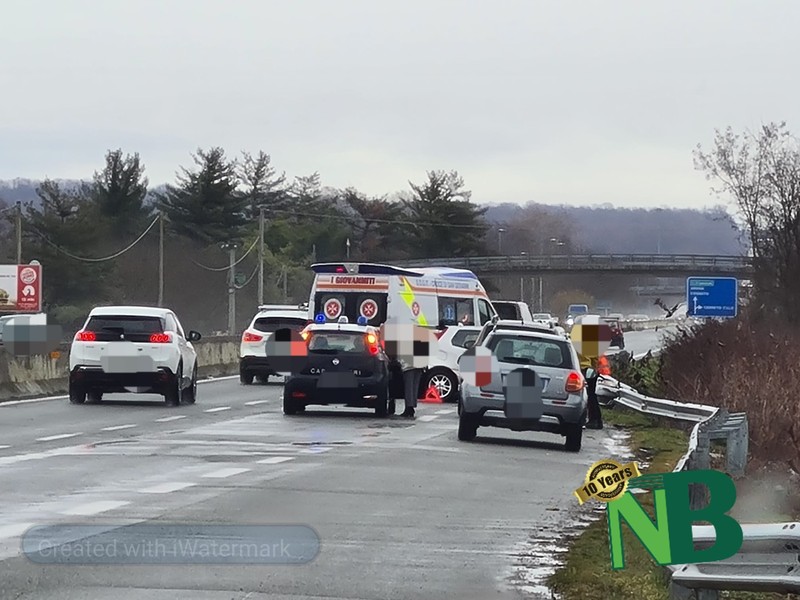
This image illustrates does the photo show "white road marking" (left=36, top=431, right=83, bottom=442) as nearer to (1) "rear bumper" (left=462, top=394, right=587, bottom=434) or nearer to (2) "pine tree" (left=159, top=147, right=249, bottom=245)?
(1) "rear bumper" (left=462, top=394, right=587, bottom=434)

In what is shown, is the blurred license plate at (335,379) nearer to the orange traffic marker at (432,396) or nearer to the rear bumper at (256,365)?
the orange traffic marker at (432,396)

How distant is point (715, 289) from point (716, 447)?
18.2 metres

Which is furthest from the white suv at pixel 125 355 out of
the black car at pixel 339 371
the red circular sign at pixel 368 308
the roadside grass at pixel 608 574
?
the roadside grass at pixel 608 574

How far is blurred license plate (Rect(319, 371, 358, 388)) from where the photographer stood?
26609mm

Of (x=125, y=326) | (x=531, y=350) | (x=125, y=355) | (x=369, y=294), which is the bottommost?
(x=125, y=355)

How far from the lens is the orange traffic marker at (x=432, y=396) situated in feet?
111

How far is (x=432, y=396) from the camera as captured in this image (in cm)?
3394

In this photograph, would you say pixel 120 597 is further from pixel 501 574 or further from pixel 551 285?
pixel 551 285

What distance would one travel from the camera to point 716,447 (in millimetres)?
21297

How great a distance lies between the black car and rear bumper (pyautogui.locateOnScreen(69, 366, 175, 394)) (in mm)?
2559

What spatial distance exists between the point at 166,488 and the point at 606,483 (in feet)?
25.5

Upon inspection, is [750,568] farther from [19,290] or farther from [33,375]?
[19,290]

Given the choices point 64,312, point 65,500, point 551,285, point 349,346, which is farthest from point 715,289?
point 551,285

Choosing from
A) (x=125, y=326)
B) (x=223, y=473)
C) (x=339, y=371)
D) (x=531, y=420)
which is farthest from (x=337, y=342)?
(x=223, y=473)
